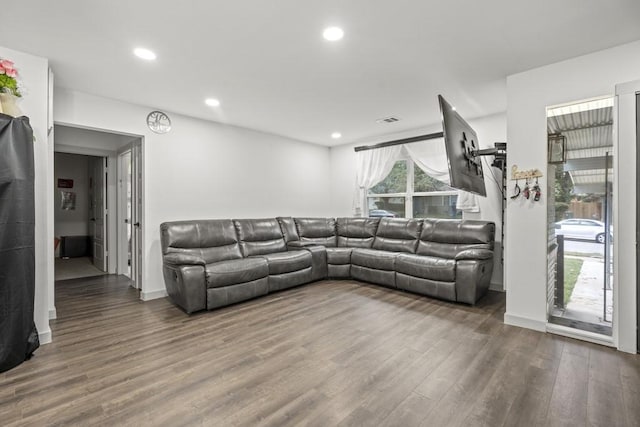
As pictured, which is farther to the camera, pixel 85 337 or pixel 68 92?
pixel 68 92

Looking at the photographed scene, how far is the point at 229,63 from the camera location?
2729 millimetres

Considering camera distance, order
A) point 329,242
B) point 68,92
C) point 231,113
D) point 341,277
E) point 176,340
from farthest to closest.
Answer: point 329,242 < point 341,277 < point 231,113 < point 68,92 < point 176,340

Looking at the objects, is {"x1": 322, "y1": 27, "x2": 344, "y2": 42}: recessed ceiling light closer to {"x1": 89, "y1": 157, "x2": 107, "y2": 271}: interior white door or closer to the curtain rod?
the curtain rod

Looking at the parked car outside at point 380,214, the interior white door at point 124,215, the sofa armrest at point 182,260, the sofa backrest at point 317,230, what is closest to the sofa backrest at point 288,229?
the sofa backrest at point 317,230

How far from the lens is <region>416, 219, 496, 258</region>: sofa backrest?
4.05 meters

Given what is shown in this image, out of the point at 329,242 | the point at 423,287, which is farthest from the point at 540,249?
the point at 329,242

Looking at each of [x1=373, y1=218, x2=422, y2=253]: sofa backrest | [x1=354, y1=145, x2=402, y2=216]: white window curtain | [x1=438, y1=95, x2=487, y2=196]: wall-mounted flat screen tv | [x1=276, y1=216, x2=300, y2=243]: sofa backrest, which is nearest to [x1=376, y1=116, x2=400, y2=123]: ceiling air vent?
[x1=354, y1=145, x2=402, y2=216]: white window curtain

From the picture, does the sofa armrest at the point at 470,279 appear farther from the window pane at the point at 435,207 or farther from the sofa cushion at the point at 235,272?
the sofa cushion at the point at 235,272

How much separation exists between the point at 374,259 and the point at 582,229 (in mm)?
2409

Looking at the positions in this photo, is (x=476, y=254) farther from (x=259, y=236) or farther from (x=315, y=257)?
(x=259, y=236)

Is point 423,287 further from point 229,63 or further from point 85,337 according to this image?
point 85,337

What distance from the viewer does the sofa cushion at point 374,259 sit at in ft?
14.2

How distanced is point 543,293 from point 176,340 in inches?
133

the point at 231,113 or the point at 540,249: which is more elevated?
the point at 231,113
